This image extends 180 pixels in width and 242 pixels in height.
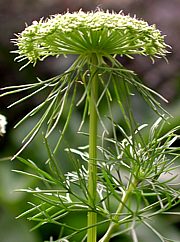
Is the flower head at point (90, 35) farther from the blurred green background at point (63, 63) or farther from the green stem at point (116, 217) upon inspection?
the blurred green background at point (63, 63)

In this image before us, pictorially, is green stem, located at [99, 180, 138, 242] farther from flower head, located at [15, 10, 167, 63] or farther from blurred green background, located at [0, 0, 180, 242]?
blurred green background, located at [0, 0, 180, 242]

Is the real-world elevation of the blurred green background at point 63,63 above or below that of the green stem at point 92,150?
above

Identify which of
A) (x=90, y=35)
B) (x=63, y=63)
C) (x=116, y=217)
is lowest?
(x=116, y=217)

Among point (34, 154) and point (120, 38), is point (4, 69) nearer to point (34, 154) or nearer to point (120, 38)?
point (34, 154)

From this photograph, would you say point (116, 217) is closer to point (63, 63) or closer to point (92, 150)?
point (92, 150)

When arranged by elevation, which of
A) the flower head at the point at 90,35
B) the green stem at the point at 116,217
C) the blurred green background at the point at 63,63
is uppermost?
the blurred green background at the point at 63,63

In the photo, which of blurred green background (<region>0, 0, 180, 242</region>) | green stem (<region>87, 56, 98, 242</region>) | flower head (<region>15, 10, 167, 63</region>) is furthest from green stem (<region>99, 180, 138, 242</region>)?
blurred green background (<region>0, 0, 180, 242</region>)

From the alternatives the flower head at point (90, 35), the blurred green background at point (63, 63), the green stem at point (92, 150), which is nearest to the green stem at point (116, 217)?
the green stem at point (92, 150)

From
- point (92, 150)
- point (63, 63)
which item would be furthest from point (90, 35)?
point (63, 63)
